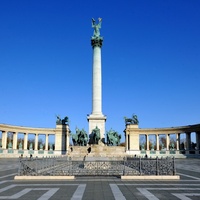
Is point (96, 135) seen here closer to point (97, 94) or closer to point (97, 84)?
point (97, 94)

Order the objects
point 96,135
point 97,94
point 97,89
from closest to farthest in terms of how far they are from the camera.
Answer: point 96,135, point 97,94, point 97,89

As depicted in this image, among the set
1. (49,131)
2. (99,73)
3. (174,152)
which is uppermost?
(99,73)

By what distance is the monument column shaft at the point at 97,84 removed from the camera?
54906 millimetres

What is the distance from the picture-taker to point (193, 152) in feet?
247

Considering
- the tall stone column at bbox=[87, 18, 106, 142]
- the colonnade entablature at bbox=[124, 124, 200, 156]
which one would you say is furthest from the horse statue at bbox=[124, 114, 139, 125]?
the tall stone column at bbox=[87, 18, 106, 142]

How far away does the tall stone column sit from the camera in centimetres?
5312

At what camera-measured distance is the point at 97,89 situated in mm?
55969

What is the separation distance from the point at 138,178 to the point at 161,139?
138 metres

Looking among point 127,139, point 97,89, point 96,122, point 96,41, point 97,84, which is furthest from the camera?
point 127,139

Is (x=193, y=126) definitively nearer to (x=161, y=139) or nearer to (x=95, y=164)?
(x=95, y=164)

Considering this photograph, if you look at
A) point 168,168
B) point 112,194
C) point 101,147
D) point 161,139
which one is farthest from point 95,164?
point 161,139

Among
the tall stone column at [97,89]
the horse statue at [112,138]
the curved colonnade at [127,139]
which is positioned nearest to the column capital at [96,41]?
the tall stone column at [97,89]

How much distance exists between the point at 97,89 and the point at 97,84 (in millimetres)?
1172

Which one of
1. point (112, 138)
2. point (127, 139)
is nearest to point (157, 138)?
point (127, 139)
